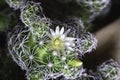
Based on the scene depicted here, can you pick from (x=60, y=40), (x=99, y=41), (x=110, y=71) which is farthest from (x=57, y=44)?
(x=99, y=41)

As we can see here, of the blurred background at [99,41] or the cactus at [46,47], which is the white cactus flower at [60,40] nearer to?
the cactus at [46,47]

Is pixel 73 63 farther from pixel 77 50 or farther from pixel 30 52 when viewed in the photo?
pixel 30 52

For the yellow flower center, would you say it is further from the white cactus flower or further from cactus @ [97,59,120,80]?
cactus @ [97,59,120,80]

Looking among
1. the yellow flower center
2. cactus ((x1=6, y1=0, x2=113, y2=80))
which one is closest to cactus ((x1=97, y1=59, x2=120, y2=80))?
cactus ((x1=6, y1=0, x2=113, y2=80))

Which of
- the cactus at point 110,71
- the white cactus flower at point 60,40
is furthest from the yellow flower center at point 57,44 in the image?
the cactus at point 110,71

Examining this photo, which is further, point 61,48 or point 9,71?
point 9,71

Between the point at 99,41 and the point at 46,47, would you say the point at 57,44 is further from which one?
the point at 99,41

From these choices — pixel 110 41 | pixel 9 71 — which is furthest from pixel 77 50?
pixel 110 41
